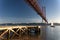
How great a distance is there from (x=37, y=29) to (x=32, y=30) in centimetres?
121

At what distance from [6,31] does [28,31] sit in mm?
12508

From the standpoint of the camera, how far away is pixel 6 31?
47.6ft

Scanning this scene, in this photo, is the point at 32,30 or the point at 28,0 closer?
the point at 28,0

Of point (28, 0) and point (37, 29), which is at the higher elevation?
point (28, 0)

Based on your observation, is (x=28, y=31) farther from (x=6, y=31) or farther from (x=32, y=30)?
(x=6, y=31)

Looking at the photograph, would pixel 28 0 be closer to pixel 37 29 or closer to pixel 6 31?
pixel 6 31

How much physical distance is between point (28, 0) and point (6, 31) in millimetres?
3424

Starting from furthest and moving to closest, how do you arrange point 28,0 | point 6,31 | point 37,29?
point 37,29, point 6,31, point 28,0

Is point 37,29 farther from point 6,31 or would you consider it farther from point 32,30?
point 6,31

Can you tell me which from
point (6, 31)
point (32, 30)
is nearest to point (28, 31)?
point (32, 30)

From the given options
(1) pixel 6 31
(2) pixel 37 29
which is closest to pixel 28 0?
(1) pixel 6 31

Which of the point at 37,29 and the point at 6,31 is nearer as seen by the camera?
the point at 6,31

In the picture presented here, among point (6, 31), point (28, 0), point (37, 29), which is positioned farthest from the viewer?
point (37, 29)

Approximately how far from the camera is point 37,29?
87.0ft
